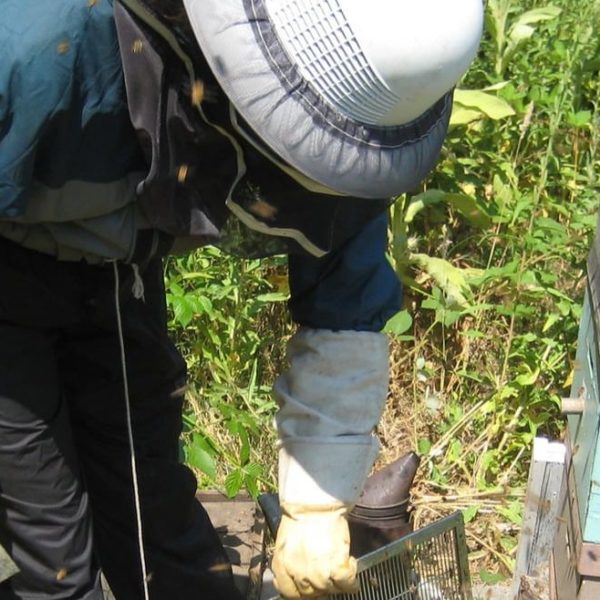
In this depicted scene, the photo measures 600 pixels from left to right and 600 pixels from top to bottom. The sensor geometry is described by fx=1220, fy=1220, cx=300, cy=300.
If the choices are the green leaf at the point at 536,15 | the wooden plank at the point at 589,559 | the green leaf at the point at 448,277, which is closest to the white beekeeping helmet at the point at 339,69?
the wooden plank at the point at 589,559

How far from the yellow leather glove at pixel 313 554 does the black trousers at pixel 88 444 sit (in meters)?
0.46

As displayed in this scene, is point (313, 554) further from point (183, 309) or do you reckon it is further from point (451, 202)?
point (451, 202)

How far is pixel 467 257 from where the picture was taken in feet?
13.9

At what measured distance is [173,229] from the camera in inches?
84.5

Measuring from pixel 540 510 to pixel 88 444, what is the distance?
1186mm

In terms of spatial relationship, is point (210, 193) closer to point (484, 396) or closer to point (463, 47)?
point (463, 47)

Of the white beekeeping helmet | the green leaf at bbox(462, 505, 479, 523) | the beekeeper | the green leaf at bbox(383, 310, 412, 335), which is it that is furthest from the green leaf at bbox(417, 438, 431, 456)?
the white beekeeping helmet

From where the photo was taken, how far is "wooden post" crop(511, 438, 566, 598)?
308 cm

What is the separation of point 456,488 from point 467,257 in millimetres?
913

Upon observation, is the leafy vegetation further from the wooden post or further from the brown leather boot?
the brown leather boot

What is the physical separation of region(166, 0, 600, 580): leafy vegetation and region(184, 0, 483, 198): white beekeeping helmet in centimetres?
173

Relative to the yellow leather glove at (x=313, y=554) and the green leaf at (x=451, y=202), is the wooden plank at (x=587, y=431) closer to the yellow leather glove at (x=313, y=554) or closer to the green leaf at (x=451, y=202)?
the yellow leather glove at (x=313, y=554)

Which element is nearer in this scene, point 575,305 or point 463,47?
point 463,47

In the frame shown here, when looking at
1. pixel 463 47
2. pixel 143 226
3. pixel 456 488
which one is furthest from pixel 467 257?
pixel 463 47
